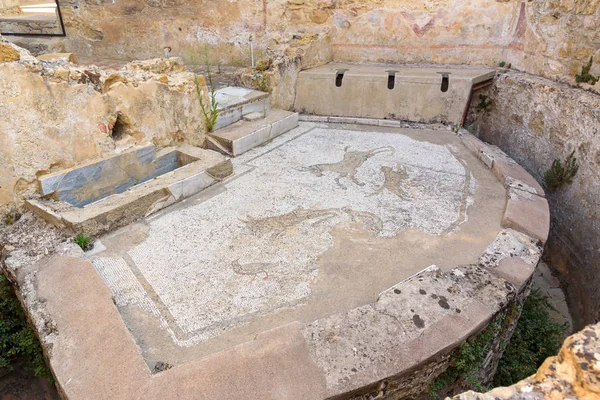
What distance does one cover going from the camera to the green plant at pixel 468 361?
2.32 m

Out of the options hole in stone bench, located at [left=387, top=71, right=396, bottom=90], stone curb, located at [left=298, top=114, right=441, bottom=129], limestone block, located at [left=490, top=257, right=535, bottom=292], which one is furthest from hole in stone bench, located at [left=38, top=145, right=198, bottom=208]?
hole in stone bench, located at [left=387, top=71, right=396, bottom=90]

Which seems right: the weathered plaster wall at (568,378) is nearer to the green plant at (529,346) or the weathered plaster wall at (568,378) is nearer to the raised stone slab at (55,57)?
the green plant at (529,346)

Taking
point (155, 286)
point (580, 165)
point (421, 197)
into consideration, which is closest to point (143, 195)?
point (155, 286)

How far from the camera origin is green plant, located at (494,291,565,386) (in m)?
3.23

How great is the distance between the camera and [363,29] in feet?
21.6

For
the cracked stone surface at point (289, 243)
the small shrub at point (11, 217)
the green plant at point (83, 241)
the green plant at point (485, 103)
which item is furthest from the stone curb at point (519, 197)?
the small shrub at point (11, 217)

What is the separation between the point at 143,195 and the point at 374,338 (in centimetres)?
231

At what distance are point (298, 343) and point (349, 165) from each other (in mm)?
2733

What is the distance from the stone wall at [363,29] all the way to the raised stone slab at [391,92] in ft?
1.59

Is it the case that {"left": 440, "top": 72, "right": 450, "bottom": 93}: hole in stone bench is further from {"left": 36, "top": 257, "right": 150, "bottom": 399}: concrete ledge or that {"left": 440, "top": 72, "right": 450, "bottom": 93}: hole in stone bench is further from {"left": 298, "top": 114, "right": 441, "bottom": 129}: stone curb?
{"left": 36, "top": 257, "right": 150, "bottom": 399}: concrete ledge

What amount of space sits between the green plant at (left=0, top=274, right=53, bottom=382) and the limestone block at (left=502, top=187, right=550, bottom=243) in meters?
3.72

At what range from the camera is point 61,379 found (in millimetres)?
1921

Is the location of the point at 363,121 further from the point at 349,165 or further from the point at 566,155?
the point at 566,155

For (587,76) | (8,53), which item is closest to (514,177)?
(587,76)
